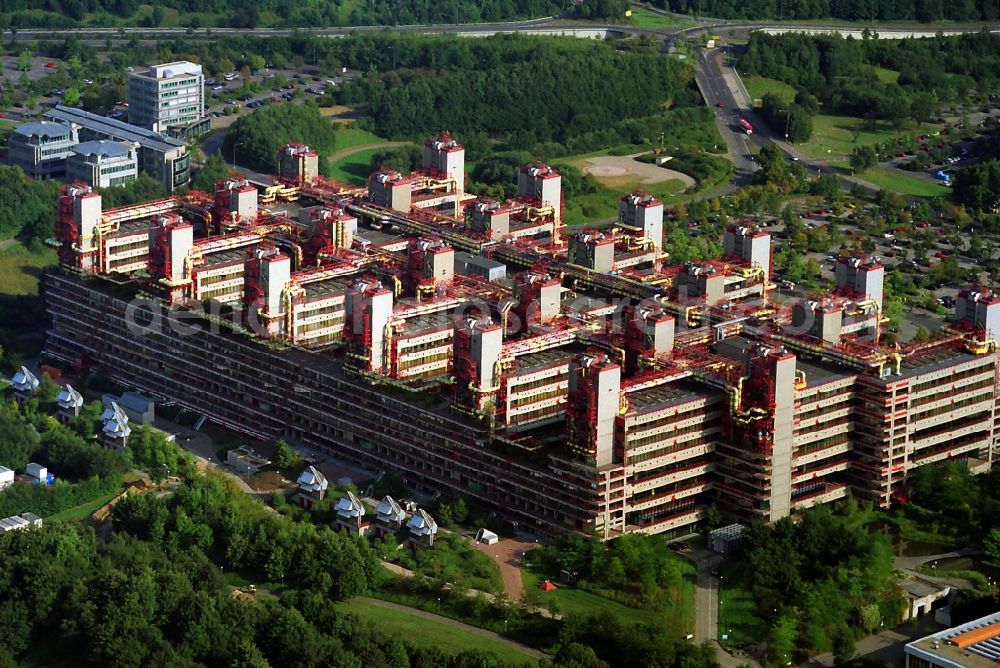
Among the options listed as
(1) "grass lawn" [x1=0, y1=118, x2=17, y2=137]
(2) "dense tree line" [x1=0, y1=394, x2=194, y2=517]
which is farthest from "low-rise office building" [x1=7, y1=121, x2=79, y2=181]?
(2) "dense tree line" [x1=0, y1=394, x2=194, y2=517]

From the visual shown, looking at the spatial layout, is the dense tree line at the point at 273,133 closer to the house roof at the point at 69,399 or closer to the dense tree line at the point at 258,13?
the dense tree line at the point at 258,13

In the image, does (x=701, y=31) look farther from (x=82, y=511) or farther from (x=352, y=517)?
(x=82, y=511)

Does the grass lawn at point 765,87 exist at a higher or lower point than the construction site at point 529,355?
higher

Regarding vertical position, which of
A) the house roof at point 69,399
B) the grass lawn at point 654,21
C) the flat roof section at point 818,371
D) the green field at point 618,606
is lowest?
the green field at point 618,606

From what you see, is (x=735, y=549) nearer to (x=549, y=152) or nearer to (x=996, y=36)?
(x=549, y=152)

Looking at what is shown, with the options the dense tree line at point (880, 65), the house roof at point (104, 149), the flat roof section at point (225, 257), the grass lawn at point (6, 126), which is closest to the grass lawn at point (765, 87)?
the dense tree line at point (880, 65)

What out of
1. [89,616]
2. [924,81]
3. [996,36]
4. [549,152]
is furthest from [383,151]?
[89,616]

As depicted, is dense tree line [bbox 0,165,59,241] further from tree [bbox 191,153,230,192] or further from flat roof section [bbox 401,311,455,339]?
flat roof section [bbox 401,311,455,339]

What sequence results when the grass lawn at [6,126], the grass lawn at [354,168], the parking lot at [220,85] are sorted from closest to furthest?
the grass lawn at [354,168] → the grass lawn at [6,126] → the parking lot at [220,85]
